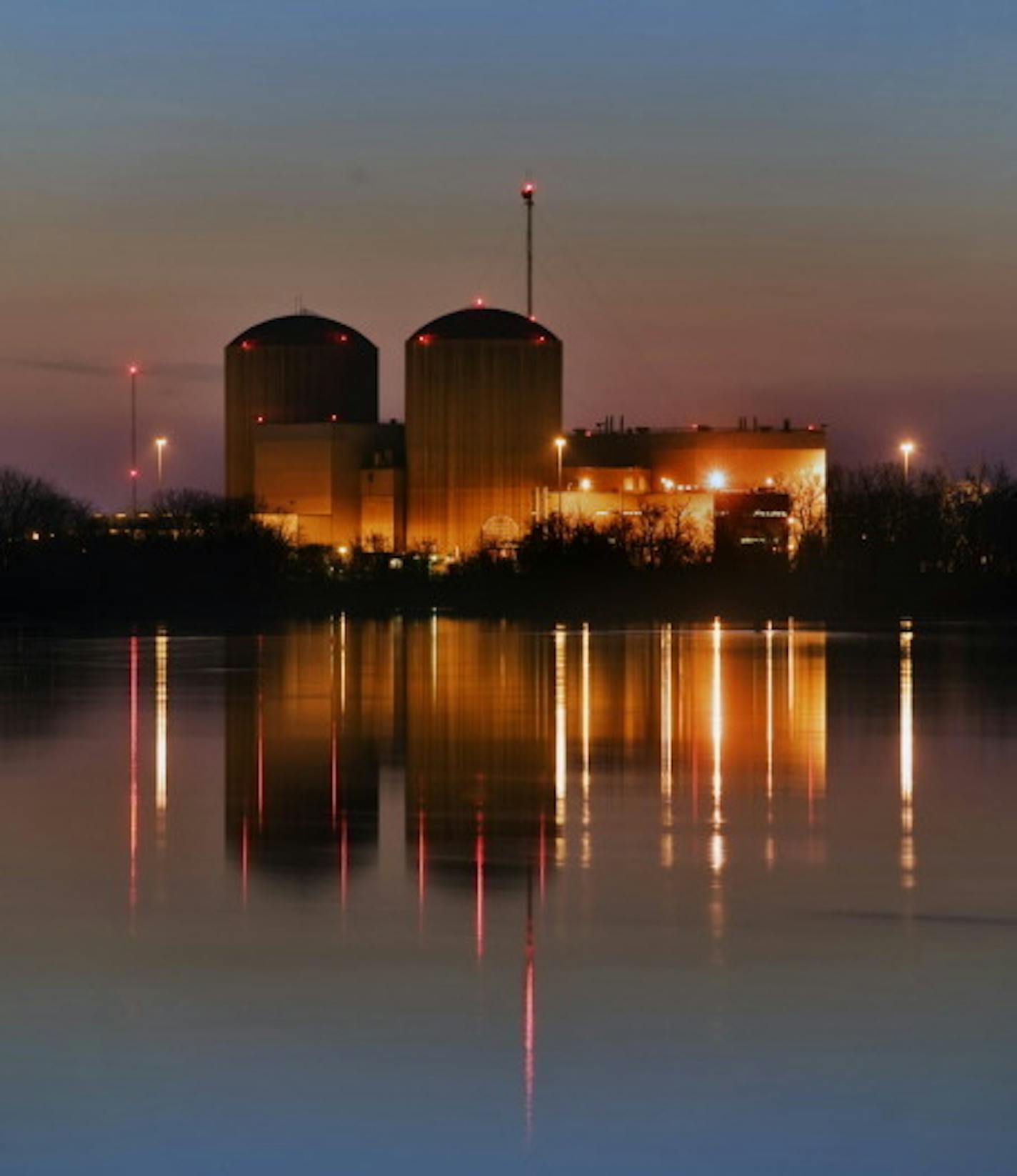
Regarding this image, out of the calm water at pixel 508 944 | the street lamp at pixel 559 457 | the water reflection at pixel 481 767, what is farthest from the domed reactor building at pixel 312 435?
the calm water at pixel 508 944

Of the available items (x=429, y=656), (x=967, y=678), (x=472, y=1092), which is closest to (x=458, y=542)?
(x=429, y=656)

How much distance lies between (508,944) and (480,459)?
94617 millimetres

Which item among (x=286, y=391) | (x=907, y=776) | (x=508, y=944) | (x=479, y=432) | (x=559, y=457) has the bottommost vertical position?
(x=508, y=944)

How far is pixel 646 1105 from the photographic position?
1079cm

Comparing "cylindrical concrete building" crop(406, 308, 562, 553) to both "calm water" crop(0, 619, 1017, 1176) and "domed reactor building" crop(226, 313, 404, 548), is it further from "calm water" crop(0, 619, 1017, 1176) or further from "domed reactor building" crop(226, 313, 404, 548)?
"calm water" crop(0, 619, 1017, 1176)

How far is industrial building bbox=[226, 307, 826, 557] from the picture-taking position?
10875 centimetres

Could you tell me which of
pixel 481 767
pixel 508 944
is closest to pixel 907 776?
pixel 481 767

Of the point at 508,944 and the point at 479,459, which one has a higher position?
the point at 479,459

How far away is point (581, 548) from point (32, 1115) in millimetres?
82924

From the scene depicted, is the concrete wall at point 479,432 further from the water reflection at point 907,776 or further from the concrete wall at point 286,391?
the water reflection at point 907,776

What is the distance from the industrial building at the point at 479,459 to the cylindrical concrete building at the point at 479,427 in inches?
2.4

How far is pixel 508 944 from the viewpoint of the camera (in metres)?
14.6

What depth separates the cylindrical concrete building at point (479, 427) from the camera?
109 metres

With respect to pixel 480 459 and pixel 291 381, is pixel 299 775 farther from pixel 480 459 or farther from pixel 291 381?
pixel 291 381
